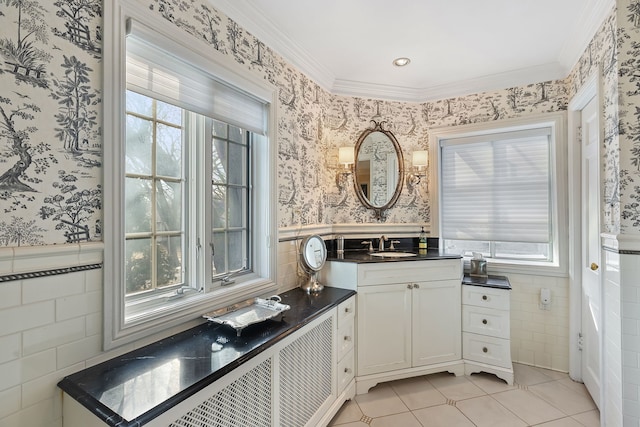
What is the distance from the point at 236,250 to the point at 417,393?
176cm

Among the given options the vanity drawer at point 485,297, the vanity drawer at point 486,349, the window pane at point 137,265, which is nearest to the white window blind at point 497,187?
the vanity drawer at point 485,297

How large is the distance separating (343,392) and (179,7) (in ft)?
8.27

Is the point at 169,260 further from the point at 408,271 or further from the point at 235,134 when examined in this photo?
the point at 408,271

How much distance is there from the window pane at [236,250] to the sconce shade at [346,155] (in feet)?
4.24

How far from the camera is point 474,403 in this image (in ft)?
7.25

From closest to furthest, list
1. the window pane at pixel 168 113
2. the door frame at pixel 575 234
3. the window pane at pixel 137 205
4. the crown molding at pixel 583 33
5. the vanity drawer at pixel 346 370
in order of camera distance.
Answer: the window pane at pixel 137 205 < the window pane at pixel 168 113 < the crown molding at pixel 583 33 < the vanity drawer at pixel 346 370 < the door frame at pixel 575 234

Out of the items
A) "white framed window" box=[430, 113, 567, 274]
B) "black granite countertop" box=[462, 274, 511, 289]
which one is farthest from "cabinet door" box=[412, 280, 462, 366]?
"white framed window" box=[430, 113, 567, 274]

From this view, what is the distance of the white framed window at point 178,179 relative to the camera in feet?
4.09

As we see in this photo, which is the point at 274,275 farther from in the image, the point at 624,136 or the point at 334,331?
the point at 624,136

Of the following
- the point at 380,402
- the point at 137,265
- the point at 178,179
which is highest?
the point at 178,179

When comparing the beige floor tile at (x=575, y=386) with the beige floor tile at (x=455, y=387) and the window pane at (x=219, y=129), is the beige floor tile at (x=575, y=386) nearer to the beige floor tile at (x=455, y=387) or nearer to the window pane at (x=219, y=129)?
the beige floor tile at (x=455, y=387)

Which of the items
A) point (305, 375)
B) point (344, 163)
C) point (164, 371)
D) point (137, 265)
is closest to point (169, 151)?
point (137, 265)

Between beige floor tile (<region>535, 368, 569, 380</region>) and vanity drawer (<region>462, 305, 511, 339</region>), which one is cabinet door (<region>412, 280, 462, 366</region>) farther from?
beige floor tile (<region>535, 368, 569, 380</region>)

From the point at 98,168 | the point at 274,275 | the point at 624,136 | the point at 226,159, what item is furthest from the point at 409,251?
the point at 98,168
